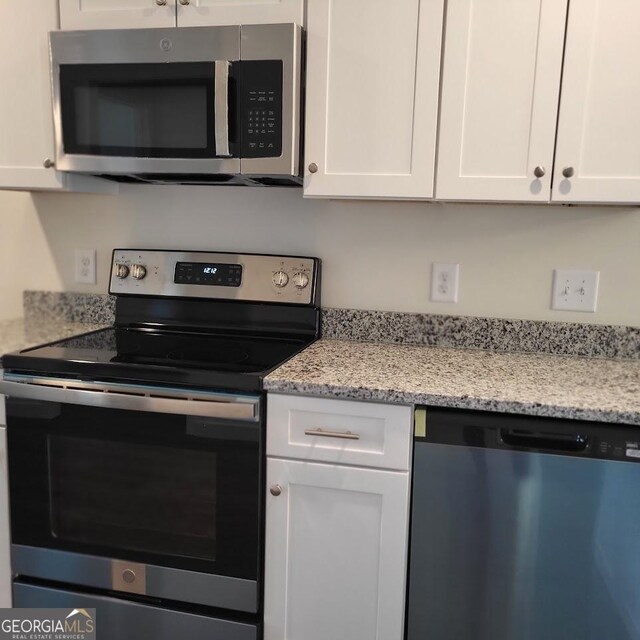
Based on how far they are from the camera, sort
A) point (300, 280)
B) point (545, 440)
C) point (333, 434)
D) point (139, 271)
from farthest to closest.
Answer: point (139, 271), point (300, 280), point (333, 434), point (545, 440)

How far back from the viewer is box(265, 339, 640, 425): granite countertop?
1340 mm

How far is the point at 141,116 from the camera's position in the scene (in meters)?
1.74

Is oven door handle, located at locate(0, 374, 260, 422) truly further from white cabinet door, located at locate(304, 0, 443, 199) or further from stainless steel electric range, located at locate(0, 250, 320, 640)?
white cabinet door, located at locate(304, 0, 443, 199)

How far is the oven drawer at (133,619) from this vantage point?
5.18 feet

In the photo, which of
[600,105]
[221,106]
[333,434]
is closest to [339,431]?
[333,434]

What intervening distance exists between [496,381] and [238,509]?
28.2 inches

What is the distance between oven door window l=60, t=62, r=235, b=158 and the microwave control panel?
1.7 inches

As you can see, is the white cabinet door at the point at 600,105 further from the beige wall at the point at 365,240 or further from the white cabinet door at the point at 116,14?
the white cabinet door at the point at 116,14

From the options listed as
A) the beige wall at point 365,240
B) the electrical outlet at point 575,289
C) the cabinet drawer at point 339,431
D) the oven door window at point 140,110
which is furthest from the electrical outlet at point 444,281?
the oven door window at point 140,110

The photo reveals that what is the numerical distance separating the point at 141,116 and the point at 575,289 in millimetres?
1362

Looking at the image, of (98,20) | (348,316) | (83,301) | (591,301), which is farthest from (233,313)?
(591,301)

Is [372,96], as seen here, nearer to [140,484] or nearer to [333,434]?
[333,434]

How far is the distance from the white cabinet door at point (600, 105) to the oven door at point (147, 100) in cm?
85

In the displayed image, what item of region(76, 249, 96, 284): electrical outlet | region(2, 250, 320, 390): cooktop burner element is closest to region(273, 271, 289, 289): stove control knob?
region(2, 250, 320, 390): cooktop burner element
